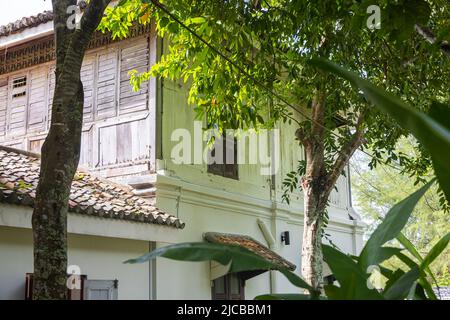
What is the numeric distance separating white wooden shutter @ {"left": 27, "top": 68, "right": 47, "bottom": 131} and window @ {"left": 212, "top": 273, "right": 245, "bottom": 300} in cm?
378

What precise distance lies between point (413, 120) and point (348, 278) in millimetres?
382

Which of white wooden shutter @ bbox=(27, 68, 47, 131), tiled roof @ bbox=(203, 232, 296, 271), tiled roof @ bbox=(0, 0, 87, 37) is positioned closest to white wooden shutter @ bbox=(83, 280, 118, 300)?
tiled roof @ bbox=(203, 232, 296, 271)

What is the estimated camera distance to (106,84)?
9406 millimetres

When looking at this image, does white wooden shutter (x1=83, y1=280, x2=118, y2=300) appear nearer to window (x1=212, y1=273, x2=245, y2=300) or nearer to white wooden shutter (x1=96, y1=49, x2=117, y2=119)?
window (x1=212, y1=273, x2=245, y2=300)

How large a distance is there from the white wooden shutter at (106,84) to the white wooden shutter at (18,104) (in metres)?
1.45

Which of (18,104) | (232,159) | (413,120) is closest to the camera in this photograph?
(413,120)

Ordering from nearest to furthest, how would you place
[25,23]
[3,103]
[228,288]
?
[25,23] → [228,288] → [3,103]

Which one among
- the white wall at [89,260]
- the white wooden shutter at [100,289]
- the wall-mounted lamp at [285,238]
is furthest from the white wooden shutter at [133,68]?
the wall-mounted lamp at [285,238]

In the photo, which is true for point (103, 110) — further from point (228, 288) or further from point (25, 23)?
point (228, 288)

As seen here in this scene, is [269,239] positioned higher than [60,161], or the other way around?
[269,239]

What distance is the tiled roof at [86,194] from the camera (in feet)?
20.4

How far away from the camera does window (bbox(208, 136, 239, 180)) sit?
9930 mm

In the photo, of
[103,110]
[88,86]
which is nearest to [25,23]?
[88,86]
